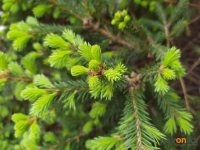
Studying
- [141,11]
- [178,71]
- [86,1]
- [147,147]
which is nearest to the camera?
[147,147]

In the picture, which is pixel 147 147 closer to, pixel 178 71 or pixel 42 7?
pixel 178 71

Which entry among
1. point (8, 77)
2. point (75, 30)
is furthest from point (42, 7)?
point (8, 77)

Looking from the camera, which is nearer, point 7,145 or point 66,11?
point 66,11

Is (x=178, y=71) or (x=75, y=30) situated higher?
(x=75, y=30)

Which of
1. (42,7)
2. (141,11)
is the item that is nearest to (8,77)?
(42,7)

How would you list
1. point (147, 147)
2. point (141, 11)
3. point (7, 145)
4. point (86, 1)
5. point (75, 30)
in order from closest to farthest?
point (147, 147) < point (86, 1) < point (75, 30) < point (7, 145) < point (141, 11)

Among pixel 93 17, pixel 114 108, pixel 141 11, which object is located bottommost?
pixel 114 108

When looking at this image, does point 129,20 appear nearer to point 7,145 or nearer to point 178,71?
point 178,71

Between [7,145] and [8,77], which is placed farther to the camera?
[7,145]

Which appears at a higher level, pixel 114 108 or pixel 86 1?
pixel 86 1
